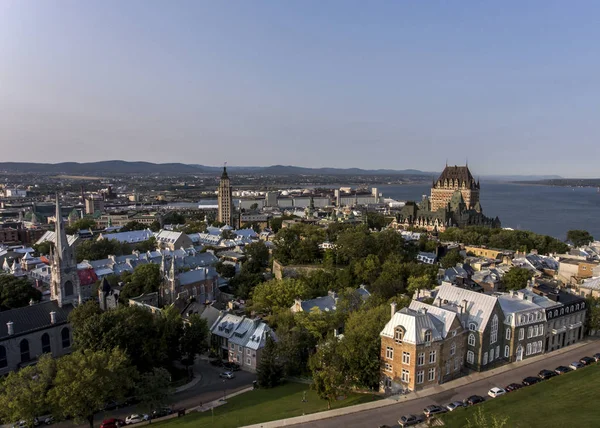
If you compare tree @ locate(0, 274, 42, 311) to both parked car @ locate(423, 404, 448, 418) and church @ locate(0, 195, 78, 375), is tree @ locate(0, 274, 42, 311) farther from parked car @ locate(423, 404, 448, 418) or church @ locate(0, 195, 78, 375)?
parked car @ locate(423, 404, 448, 418)

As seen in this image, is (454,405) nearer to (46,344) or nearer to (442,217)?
(46,344)

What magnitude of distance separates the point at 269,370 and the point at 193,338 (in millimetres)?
8351

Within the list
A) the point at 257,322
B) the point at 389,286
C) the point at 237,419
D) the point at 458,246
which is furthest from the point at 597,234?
the point at 237,419

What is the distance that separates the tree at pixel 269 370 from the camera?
37.8 m

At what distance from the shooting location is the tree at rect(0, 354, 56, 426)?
29.8 metres

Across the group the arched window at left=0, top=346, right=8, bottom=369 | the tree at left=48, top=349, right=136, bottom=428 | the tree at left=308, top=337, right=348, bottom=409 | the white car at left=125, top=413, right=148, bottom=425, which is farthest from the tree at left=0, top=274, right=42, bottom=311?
the tree at left=308, top=337, right=348, bottom=409

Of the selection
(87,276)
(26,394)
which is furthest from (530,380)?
(87,276)

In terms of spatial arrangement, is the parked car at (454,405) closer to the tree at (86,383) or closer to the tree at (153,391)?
the tree at (153,391)

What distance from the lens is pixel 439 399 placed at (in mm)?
32406

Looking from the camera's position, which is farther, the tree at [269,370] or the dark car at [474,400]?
the tree at [269,370]

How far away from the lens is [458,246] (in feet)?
270

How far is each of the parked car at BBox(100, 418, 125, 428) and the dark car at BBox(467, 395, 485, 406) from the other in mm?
24624

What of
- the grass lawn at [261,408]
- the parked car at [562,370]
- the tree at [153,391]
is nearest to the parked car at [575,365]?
the parked car at [562,370]

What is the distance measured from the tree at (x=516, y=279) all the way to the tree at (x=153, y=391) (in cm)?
4023
